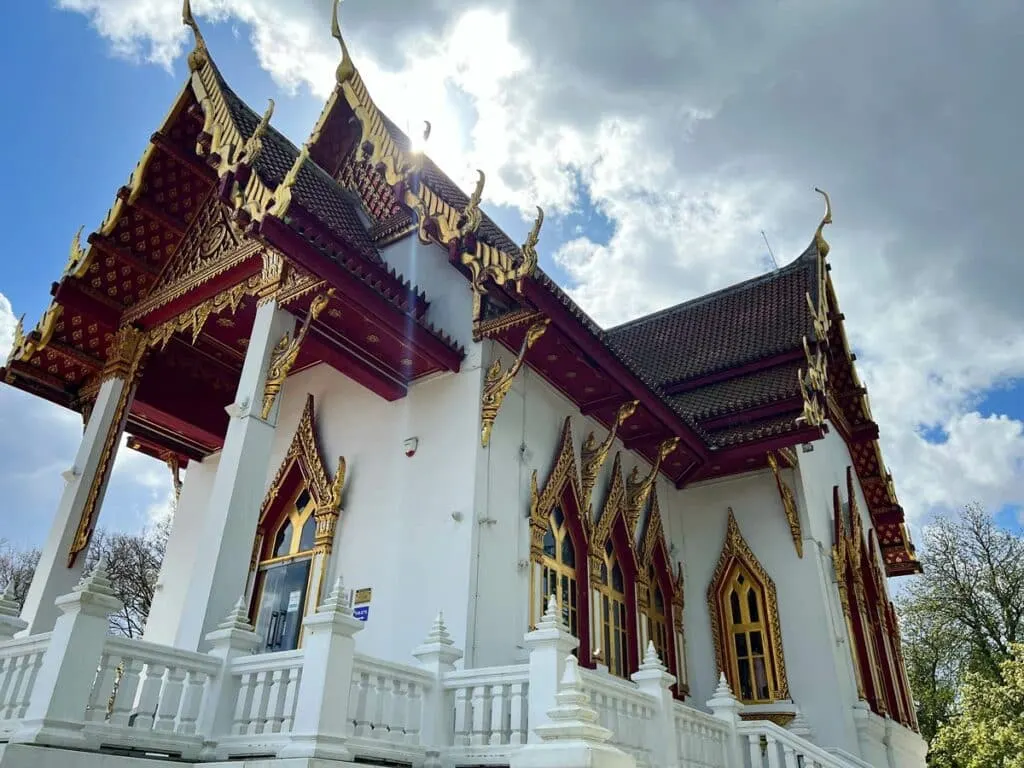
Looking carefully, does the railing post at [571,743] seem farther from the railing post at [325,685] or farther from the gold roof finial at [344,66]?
the gold roof finial at [344,66]

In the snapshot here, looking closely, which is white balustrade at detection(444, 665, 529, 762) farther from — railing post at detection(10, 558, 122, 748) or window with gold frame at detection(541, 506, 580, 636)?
window with gold frame at detection(541, 506, 580, 636)

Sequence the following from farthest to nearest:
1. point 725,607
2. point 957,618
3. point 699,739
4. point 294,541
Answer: point 957,618 < point 725,607 < point 294,541 < point 699,739

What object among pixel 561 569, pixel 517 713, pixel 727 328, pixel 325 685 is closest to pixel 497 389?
pixel 561 569

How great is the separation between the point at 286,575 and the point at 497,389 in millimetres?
2344

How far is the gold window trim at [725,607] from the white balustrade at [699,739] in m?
2.35

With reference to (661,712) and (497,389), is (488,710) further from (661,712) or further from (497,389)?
(497,389)

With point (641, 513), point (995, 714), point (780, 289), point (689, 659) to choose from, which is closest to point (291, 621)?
point (641, 513)

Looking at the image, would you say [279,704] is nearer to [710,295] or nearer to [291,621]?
[291,621]

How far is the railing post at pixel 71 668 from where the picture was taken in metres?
3.27

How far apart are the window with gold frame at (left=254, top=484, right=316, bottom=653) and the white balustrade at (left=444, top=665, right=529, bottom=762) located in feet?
7.47

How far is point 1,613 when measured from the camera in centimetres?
442

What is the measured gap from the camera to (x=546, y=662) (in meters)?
4.00

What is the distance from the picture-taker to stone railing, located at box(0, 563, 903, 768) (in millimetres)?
3324

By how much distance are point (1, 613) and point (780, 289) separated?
375 inches
